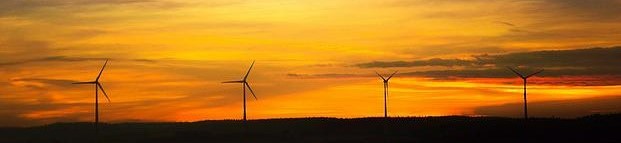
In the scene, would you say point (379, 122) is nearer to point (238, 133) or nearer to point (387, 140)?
point (238, 133)

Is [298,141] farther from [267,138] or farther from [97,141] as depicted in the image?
[97,141]

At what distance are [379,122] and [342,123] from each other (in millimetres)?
6957

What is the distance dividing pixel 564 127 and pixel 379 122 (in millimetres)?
36323

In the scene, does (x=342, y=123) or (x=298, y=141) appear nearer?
(x=298, y=141)

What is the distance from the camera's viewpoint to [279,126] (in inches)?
7785

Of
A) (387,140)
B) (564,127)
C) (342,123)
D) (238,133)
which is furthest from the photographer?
(342,123)

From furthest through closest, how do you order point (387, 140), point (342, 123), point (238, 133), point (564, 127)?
point (342, 123) < point (238, 133) < point (564, 127) < point (387, 140)

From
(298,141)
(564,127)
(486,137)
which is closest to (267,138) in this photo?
(298,141)

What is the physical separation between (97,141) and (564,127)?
68758 mm

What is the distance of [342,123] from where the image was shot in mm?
194625

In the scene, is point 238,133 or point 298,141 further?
point 238,133

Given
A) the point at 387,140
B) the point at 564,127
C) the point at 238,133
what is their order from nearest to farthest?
1. the point at 387,140
2. the point at 564,127
3. the point at 238,133

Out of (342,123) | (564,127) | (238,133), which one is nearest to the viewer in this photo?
(564,127)

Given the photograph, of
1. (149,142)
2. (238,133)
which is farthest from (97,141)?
(238,133)
